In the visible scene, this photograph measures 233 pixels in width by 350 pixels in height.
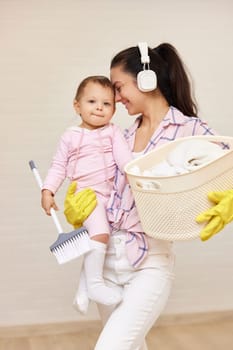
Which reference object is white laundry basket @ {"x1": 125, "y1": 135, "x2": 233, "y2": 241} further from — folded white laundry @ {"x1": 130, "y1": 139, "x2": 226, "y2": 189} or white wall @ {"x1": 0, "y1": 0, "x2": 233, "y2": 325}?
white wall @ {"x1": 0, "y1": 0, "x2": 233, "y2": 325}

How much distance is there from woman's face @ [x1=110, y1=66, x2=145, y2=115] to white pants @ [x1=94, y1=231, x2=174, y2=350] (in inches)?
16.1

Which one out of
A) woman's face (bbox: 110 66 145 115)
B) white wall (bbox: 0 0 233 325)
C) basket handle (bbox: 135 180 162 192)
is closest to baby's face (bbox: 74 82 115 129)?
woman's face (bbox: 110 66 145 115)

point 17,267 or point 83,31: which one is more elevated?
point 83,31

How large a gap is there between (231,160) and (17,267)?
202 cm

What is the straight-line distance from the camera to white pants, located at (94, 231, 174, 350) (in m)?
1.96

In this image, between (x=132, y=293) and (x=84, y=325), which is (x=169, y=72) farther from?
(x=84, y=325)

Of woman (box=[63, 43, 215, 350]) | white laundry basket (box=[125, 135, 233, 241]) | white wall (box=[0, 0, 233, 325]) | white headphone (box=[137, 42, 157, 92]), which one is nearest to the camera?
white laundry basket (box=[125, 135, 233, 241])

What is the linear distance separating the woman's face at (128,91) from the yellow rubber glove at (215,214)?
44 cm

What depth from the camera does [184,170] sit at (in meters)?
1.90

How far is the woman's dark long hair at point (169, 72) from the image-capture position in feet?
7.25

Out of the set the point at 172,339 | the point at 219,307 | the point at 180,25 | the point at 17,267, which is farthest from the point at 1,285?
the point at 180,25

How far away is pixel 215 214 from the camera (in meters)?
1.92

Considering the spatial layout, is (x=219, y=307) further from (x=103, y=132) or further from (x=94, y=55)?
(x=103, y=132)

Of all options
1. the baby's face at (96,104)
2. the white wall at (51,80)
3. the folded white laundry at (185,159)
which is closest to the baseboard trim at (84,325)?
the white wall at (51,80)
